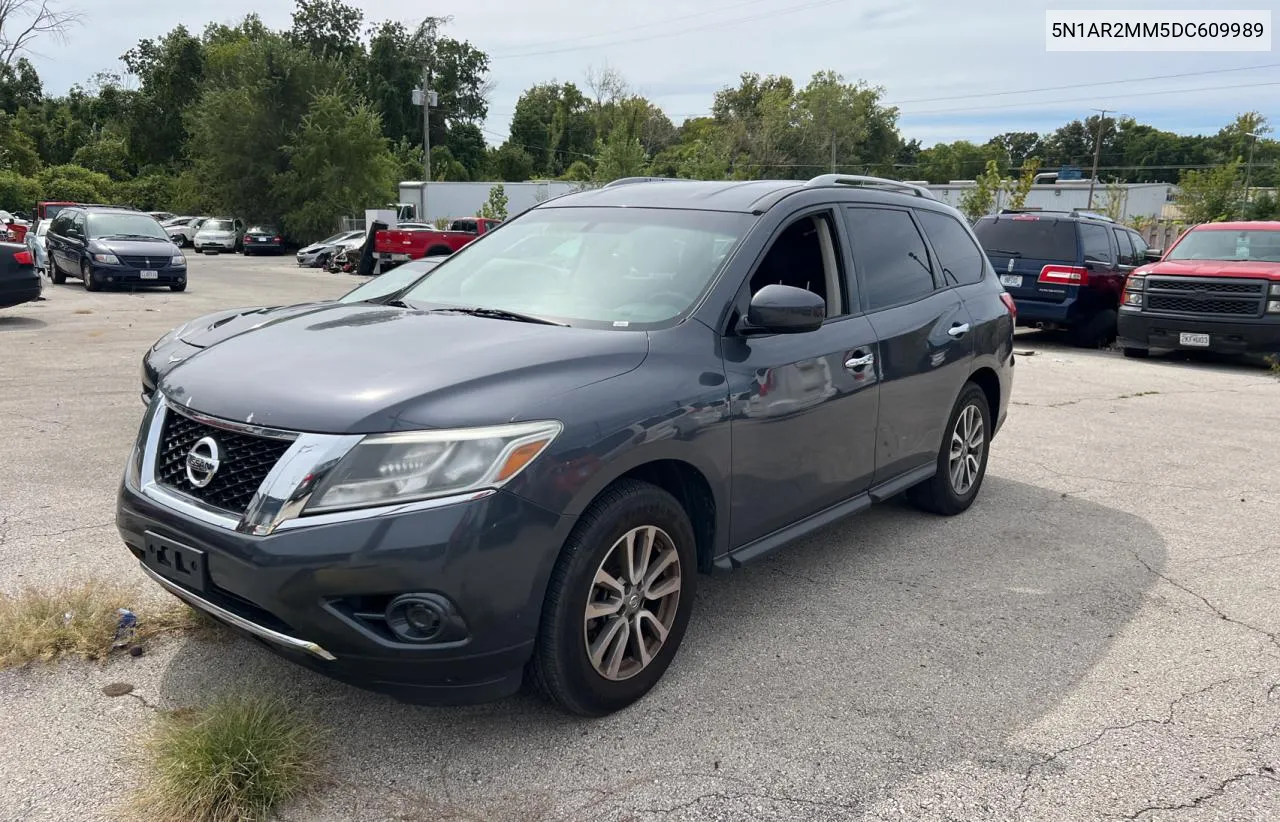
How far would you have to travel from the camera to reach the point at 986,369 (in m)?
5.39

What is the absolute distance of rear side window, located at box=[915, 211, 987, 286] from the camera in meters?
5.16

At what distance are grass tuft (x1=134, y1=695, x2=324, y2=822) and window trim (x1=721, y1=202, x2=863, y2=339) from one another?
199cm

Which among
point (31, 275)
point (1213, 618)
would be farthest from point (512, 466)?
point (31, 275)

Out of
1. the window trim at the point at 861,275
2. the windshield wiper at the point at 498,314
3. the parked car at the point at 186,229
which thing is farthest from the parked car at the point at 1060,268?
the parked car at the point at 186,229

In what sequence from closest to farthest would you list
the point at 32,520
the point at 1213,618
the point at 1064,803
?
the point at 1064,803, the point at 1213,618, the point at 32,520

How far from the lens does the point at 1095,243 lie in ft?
44.3

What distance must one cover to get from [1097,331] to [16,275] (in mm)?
15102

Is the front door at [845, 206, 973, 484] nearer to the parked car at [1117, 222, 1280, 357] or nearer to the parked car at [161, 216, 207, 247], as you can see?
the parked car at [1117, 222, 1280, 357]

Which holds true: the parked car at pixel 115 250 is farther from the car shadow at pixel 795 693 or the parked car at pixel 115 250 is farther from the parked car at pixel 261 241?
the parked car at pixel 261 241

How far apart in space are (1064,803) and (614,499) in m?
1.58

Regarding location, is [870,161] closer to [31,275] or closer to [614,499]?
[31,275]

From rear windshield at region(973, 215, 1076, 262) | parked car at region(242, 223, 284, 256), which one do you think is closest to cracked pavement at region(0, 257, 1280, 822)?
rear windshield at region(973, 215, 1076, 262)

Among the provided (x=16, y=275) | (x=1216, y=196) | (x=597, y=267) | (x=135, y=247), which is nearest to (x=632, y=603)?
(x=597, y=267)

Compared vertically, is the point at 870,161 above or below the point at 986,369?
above
